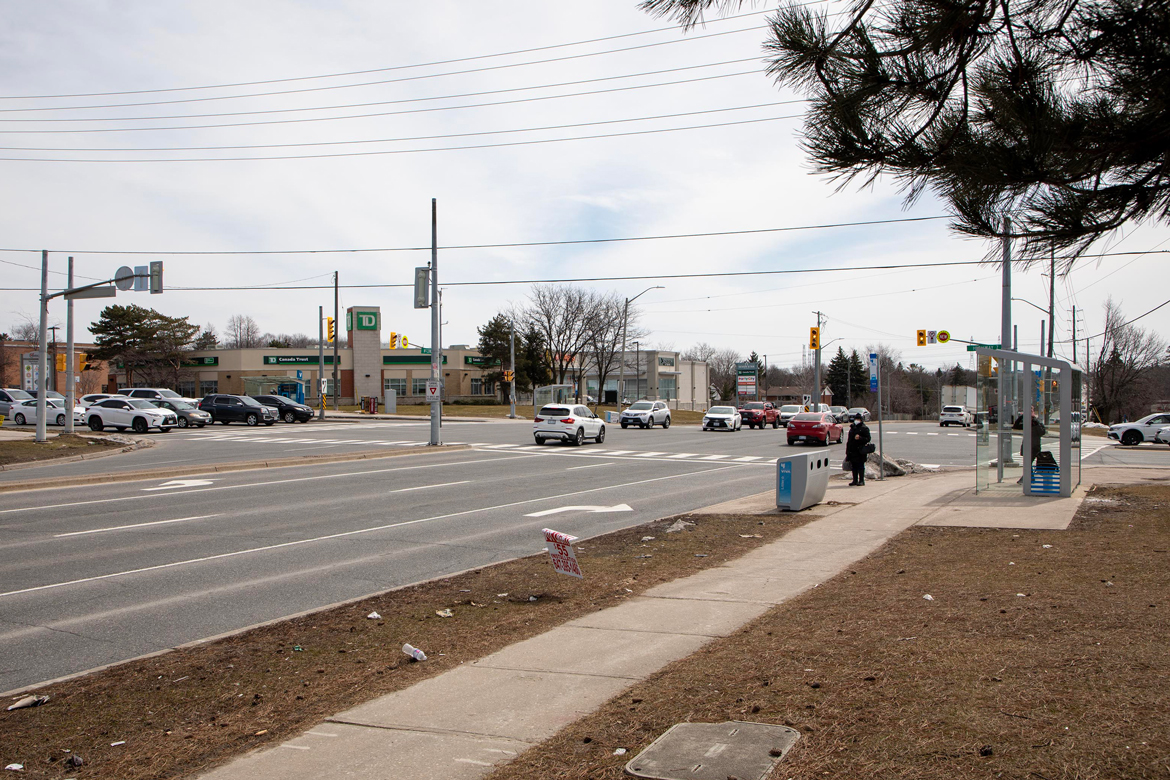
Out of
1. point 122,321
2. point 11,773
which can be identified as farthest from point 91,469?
point 122,321

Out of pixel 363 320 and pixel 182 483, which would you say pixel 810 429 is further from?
pixel 363 320

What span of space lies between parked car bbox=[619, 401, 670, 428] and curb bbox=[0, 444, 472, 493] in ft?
74.2

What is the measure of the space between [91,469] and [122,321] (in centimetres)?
7050

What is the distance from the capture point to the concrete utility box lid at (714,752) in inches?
152

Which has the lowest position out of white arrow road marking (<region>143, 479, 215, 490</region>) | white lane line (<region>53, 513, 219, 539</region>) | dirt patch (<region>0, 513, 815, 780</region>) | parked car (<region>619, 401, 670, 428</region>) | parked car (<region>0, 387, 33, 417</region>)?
white lane line (<region>53, 513, 219, 539</region>)

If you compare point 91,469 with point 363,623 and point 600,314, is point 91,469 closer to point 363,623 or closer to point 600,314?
point 363,623

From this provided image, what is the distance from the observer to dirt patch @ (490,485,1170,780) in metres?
3.90

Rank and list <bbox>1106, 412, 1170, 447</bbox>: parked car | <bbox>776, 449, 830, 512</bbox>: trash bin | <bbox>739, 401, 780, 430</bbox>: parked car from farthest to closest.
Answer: <bbox>739, 401, 780, 430</bbox>: parked car < <bbox>1106, 412, 1170, 447</bbox>: parked car < <bbox>776, 449, 830, 512</bbox>: trash bin

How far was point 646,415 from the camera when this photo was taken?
1981 inches

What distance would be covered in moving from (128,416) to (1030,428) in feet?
123

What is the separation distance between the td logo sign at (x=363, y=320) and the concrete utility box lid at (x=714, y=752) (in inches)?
3334

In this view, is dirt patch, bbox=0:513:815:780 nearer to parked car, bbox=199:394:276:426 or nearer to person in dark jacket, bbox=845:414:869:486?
person in dark jacket, bbox=845:414:869:486

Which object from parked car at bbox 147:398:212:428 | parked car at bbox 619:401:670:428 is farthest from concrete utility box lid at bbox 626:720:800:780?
parked car at bbox 147:398:212:428

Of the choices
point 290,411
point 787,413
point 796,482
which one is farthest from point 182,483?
point 787,413
